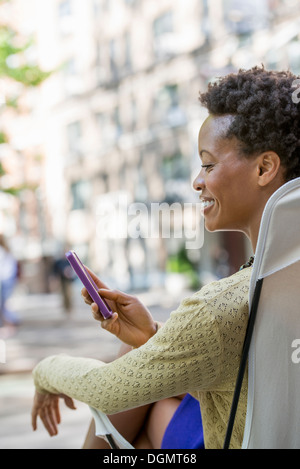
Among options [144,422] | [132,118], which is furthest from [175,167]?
[144,422]

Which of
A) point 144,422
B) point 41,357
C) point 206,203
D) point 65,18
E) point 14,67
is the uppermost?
point 65,18

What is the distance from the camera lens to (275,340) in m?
1.14

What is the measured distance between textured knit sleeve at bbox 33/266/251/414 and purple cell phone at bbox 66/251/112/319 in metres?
0.15

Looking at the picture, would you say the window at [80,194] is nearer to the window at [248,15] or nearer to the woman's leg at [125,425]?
the window at [248,15]

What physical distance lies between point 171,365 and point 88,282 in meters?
0.30

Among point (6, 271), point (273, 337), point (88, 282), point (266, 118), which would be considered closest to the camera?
point (273, 337)

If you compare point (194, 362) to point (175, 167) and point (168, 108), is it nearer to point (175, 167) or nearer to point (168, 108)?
point (175, 167)

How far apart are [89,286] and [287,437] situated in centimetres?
50

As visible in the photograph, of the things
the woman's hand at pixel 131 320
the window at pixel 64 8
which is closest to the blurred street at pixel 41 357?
the woman's hand at pixel 131 320

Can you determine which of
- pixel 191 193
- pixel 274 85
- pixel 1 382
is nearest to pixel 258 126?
pixel 274 85

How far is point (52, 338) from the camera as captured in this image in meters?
11.4

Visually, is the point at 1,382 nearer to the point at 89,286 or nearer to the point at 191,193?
the point at 89,286

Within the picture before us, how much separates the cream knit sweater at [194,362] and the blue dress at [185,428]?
293 mm

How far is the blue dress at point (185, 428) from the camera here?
1.59 m
